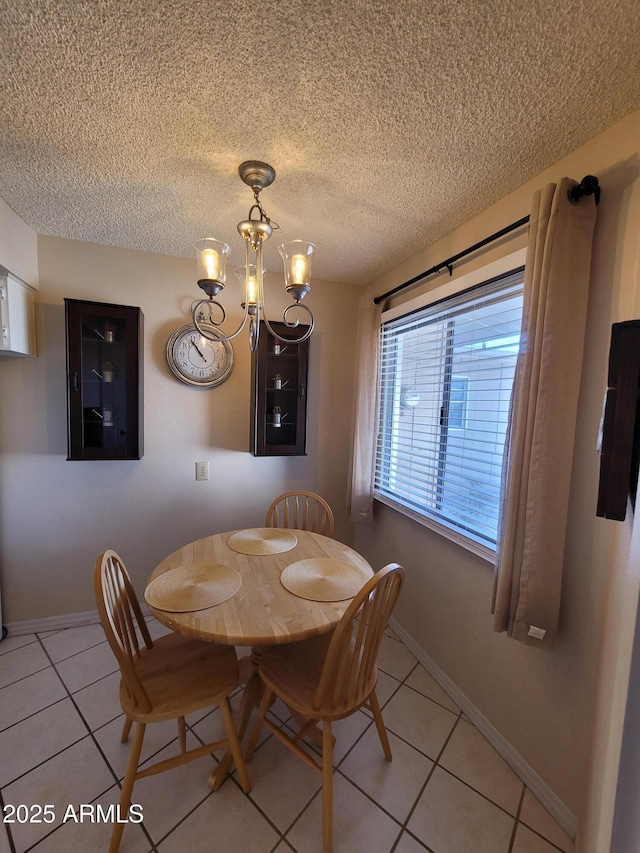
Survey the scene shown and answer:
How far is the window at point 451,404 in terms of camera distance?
1525 mm

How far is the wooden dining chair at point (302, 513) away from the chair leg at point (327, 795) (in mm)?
1011

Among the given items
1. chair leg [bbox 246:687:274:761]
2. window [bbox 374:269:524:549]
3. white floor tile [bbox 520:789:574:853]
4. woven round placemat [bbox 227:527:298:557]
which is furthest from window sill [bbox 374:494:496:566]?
chair leg [bbox 246:687:274:761]

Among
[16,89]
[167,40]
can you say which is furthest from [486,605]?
[16,89]

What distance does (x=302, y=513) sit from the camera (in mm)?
2527

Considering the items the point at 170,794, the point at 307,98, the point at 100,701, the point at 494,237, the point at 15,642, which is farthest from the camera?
the point at 15,642

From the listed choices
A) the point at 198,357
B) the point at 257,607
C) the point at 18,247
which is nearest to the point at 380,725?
the point at 257,607

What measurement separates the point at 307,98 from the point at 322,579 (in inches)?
67.5

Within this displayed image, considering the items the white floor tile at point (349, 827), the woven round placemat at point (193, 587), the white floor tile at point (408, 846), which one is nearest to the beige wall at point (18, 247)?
the woven round placemat at point (193, 587)

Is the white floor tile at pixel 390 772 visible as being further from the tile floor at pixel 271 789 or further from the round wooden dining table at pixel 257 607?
the round wooden dining table at pixel 257 607

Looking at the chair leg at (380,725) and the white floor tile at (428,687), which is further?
the white floor tile at (428,687)

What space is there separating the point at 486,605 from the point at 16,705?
7.51 ft

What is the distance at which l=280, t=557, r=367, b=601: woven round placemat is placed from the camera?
4.26 ft

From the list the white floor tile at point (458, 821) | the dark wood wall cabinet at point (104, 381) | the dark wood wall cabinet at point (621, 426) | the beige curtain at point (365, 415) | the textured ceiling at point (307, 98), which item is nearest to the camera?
the dark wood wall cabinet at point (621, 426)

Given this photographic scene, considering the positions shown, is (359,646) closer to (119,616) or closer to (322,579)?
(322,579)
